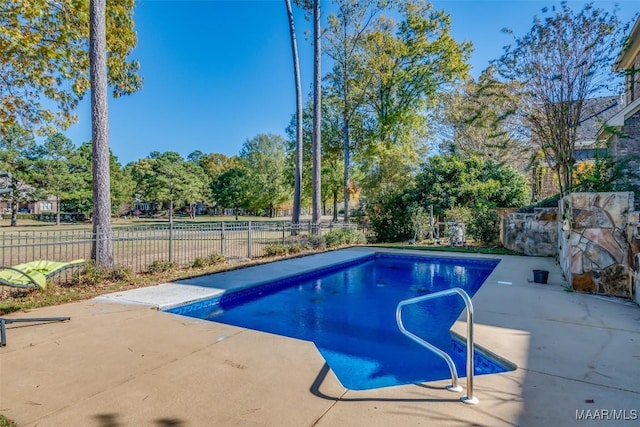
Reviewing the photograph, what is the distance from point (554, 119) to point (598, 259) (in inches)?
251

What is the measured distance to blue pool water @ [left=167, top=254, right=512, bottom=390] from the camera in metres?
3.92

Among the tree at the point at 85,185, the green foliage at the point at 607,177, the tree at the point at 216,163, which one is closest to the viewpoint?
the green foliage at the point at 607,177

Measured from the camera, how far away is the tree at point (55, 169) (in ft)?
92.8

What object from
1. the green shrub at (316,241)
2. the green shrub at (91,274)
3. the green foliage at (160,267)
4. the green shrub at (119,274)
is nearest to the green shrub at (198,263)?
the green foliage at (160,267)

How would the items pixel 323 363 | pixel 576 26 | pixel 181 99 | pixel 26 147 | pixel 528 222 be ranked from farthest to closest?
1. pixel 26 147
2. pixel 181 99
3. pixel 528 222
4. pixel 576 26
5. pixel 323 363

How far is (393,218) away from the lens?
1577 cm

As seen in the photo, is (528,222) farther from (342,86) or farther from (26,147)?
(26,147)

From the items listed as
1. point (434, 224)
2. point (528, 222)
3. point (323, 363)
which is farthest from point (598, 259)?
point (434, 224)

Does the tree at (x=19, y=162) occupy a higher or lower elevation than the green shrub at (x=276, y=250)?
higher

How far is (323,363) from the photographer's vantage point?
3254 mm

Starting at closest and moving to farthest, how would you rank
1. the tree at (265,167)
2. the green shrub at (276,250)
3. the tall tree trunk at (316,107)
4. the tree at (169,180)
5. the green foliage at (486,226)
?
1. the green shrub at (276,250)
2. the green foliage at (486,226)
3. the tall tree trunk at (316,107)
4. the tree at (169,180)
5. the tree at (265,167)

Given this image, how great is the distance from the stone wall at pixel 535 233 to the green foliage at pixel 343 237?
5.67 meters

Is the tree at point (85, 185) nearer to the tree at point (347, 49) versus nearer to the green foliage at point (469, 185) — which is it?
the tree at point (347, 49)

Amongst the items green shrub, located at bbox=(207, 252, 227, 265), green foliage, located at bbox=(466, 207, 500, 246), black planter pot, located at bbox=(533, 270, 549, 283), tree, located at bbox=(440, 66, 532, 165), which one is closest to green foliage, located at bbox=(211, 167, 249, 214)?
tree, located at bbox=(440, 66, 532, 165)
